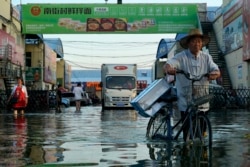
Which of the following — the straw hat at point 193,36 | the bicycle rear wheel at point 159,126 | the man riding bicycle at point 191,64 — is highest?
the straw hat at point 193,36

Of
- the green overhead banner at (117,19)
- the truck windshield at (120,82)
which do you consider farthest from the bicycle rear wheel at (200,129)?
the green overhead banner at (117,19)

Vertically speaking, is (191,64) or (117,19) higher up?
(117,19)

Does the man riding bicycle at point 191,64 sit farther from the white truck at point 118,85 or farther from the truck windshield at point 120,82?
the truck windshield at point 120,82

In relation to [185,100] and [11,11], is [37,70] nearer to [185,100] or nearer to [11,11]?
[11,11]

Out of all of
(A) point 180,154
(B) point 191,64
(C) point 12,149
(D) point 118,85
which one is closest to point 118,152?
(A) point 180,154

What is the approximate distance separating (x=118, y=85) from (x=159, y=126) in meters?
26.3

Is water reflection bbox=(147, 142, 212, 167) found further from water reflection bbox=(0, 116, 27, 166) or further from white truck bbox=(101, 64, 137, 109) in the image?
white truck bbox=(101, 64, 137, 109)

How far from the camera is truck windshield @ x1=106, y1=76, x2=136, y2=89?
35531 millimetres

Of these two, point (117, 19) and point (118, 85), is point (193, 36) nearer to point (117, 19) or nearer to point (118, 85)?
point (118, 85)

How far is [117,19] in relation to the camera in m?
37.8

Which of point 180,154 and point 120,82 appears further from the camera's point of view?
point 120,82

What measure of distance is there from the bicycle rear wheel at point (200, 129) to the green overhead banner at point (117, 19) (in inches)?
1183

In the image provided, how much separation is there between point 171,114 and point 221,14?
119 feet

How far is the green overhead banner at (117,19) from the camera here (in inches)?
1489
